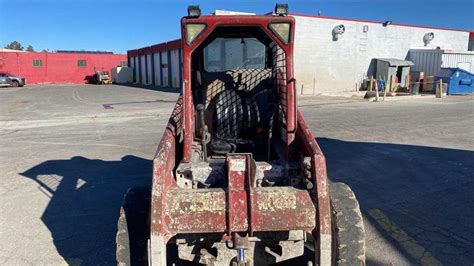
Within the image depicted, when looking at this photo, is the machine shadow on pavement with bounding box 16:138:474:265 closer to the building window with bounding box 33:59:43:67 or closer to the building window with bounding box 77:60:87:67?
the building window with bounding box 33:59:43:67

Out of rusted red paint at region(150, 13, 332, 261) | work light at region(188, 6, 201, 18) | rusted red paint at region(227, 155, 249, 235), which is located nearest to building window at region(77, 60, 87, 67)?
work light at region(188, 6, 201, 18)

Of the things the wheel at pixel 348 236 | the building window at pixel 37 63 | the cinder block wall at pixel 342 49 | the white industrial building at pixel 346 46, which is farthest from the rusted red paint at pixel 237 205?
the building window at pixel 37 63

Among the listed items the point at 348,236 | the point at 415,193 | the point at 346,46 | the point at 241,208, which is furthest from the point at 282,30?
the point at 346,46

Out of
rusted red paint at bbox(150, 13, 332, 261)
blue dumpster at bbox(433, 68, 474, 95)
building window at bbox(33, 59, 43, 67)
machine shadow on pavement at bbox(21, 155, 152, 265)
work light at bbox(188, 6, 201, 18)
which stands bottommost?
machine shadow on pavement at bbox(21, 155, 152, 265)

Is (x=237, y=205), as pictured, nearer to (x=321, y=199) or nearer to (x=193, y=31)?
(x=321, y=199)

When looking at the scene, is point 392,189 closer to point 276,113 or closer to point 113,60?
point 276,113

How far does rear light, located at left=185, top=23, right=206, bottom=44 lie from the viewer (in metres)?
3.47

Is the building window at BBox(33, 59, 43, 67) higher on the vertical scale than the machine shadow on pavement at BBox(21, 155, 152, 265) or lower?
higher

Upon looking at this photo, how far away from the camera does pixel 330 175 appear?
21.4 ft

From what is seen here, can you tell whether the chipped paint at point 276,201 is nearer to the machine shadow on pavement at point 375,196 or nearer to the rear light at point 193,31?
the machine shadow on pavement at point 375,196

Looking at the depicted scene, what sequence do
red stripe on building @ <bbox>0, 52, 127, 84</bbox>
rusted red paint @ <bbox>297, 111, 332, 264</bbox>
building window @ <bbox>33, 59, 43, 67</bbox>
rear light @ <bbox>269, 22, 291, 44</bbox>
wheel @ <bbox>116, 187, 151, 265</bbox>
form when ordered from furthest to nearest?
building window @ <bbox>33, 59, 43, 67</bbox> < red stripe on building @ <bbox>0, 52, 127, 84</bbox> < rear light @ <bbox>269, 22, 291, 44</bbox> < wheel @ <bbox>116, 187, 151, 265</bbox> < rusted red paint @ <bbox>297, 111, 332, 264</bbox>

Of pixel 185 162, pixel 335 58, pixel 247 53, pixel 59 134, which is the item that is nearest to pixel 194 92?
pixel 247 53

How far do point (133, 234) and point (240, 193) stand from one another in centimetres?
101

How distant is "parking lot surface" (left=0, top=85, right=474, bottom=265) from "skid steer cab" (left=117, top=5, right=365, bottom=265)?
91cm
